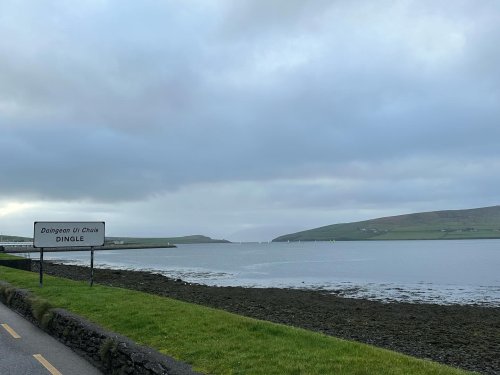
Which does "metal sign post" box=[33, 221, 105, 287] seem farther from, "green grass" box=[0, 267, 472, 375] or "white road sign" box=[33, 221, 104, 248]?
"green grass" box=[0, 267, 472, 375]

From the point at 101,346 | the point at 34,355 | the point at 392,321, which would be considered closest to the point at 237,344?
the point at 101,346

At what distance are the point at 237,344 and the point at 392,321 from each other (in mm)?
15666

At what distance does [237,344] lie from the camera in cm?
873

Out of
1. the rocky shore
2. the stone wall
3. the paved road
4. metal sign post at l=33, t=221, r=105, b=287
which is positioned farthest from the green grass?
metal sign post at l=33, t=221, r=105, b=287

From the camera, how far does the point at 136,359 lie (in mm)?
7617

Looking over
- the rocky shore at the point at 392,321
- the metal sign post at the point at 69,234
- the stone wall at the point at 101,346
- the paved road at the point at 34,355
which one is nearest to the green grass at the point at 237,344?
the stone wall at the point at 101,346

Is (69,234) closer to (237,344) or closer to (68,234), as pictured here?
(68,234)

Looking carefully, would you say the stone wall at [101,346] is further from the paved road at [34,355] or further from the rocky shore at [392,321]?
the rocky shore at [392,321]

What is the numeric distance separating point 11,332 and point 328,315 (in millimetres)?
16011

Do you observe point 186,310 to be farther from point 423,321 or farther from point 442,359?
point 423,321

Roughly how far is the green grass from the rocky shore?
5764mm

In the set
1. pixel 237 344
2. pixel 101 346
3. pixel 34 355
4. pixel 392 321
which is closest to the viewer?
pixel 237 344

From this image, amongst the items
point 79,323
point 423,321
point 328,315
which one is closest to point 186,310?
point 79,323

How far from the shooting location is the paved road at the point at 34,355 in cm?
840
